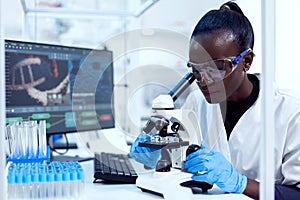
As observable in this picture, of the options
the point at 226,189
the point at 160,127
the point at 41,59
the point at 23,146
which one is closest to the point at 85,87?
the point at 41,59

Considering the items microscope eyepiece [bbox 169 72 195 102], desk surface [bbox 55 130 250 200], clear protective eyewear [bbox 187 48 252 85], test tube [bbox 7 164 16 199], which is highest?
clear protective eyewear [bbox 187 48 252 85]

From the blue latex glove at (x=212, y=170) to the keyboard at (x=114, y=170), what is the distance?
0.66ft

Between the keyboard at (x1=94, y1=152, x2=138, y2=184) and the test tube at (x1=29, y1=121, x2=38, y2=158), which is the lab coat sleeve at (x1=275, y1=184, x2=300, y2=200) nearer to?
the keyboard at (x1=94, y1=152, x2=138, y2=184)

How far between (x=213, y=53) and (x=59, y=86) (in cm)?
67

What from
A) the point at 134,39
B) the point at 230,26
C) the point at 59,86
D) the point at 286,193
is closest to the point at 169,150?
the point at 286,193

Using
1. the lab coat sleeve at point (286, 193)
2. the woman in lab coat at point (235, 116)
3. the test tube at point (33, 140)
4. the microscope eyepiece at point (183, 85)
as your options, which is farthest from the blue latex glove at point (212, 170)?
the test tube at point (33, 140)

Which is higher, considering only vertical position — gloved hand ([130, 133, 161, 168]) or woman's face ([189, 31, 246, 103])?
woman's face ([189, 31, 246, 103])

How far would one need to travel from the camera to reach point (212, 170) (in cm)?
99

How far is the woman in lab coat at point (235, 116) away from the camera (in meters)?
1.03

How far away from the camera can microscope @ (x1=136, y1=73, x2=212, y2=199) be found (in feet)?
3.04

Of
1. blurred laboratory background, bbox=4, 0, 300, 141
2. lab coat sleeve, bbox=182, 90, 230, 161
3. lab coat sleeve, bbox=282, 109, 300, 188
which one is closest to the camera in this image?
lab coat sleeve, bbox=282, 109, 300, 188

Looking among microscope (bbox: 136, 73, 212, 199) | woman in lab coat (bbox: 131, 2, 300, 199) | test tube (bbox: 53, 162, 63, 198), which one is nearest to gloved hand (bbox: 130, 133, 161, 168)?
woman in lab coat (bbox: 131, 2, 300, 199)

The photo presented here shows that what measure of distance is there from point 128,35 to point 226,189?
1.34m

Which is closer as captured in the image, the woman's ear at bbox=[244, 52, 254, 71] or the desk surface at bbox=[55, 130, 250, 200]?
the desk surface at bbox=[55, 130, 250, 200]
